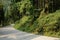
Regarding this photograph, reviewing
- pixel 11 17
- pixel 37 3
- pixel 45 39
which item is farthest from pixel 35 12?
pixel 11 17

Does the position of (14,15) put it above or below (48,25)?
below

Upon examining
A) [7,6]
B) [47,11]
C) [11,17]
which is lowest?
[11,17]

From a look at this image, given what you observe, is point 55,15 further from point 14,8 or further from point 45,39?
point 14,8

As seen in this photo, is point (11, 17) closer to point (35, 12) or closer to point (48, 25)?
point (35, 12)

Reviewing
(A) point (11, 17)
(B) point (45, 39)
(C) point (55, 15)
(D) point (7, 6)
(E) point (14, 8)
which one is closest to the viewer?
(B) point (45, 39)

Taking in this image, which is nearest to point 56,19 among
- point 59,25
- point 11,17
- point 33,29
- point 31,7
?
point 59,25

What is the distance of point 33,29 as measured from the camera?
737 inches

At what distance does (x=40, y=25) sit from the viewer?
17719 mm

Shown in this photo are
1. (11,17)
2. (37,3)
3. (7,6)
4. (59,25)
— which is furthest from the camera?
(11,17)

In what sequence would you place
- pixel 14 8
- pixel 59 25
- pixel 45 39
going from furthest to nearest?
1. pixel 14 8
2. pixel 59 25
3. pixel 45 39

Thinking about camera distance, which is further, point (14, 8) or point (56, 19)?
point (14, 8)

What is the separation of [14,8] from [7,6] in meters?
3.34

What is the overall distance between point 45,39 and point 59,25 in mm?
2915

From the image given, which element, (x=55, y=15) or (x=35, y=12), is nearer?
(x=55, y=15)
